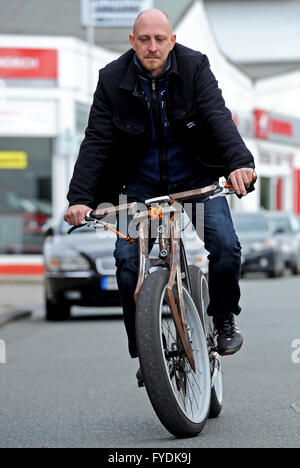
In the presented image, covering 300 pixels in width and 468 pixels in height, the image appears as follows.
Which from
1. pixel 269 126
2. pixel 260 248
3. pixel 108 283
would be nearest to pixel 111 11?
pixel 260 248

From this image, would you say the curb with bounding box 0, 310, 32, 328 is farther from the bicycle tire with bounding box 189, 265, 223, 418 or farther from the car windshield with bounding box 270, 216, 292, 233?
the car windshield with bounding box 270, 216, 292, 233

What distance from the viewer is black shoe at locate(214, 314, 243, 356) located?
570 centimetres

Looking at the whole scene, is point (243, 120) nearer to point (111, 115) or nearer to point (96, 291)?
point (96, 291)

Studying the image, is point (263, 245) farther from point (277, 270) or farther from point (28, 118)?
point (28, 118)

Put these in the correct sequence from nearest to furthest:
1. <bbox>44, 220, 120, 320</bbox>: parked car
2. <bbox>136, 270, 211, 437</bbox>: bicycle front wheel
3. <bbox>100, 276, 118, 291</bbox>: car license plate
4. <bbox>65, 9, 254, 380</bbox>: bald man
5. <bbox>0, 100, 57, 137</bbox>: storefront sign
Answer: <bbox>136, 270, 211, 437</bbox>: bicycle front wheel
<bbox>65, 9, 254, 380</bbox>: bald man
<bbox>100, 276, 118, 291</bbox>: car license plate
<bbox>44, 220, 120, 320</bbox>: parked car
<bbox>0, 100, 57, 137</bbox>: storefront sign

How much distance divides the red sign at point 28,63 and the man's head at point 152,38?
1974 cm

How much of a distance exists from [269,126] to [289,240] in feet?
63.2

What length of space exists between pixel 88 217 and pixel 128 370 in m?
3.40

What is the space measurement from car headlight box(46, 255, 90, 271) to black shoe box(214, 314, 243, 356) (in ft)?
26.1

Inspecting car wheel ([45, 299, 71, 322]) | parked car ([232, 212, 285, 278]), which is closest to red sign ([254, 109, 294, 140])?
parked car ([232, 212, 285, 278])

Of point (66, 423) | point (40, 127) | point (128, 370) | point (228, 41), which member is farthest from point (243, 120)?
point (66, 423)

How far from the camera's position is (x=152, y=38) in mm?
5238

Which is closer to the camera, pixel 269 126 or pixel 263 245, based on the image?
pixel 263 245

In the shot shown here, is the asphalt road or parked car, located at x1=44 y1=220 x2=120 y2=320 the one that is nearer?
the asphalt road
